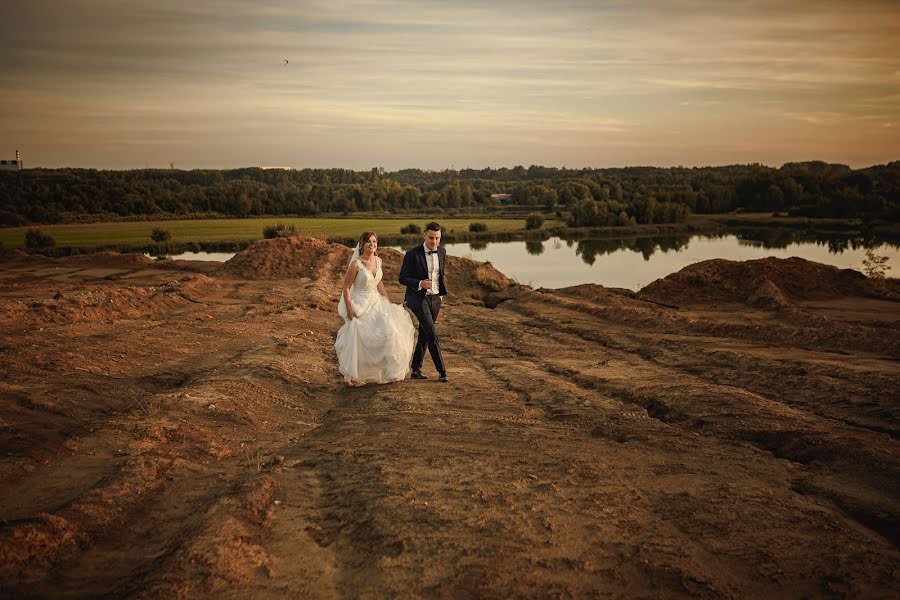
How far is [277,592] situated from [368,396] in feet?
16.7

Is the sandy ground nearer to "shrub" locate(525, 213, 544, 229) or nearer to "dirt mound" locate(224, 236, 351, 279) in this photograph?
"dirt mound" locate(224, 236, 351, 279)

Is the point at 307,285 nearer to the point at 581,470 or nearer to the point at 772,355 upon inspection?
the point at 772,355

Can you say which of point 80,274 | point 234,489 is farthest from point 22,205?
point 234,489

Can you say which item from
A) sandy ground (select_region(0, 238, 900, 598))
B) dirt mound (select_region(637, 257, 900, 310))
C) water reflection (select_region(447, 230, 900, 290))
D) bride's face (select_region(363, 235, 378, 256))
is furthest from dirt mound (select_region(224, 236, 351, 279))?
bride's face (select_region(363, 235, 378, 256))

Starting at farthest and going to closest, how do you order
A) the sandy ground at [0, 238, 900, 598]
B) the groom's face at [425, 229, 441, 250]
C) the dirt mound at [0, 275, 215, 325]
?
the dirt mound at [0, 275, 215, 325], the groom's face at [425, 229, 441, 250], the sandy ground at [0, 238, 900, 598]

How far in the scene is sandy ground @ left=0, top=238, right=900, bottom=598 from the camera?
14.4 feet

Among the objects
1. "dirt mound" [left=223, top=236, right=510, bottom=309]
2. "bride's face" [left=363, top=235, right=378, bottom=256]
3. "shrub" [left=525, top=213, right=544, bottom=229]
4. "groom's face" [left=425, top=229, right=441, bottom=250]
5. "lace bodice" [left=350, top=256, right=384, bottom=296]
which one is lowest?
"dirt mound" [left=223, top=236, right=510, bottom=309]

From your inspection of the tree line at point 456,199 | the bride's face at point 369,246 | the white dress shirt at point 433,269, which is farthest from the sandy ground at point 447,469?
the tree line at point 456,199

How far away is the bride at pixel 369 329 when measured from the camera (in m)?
9.55

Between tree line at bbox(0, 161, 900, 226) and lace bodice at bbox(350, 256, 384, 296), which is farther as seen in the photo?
tree line at bbox(0, 161, 900, 226)

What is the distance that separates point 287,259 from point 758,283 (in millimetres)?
19642

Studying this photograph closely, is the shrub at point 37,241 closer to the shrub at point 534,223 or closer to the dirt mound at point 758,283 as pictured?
the dirt mound at point 758,283

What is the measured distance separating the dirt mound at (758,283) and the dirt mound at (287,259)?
1388 centimetres

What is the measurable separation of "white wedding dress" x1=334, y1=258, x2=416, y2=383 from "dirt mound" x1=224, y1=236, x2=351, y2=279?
57.6 feet
